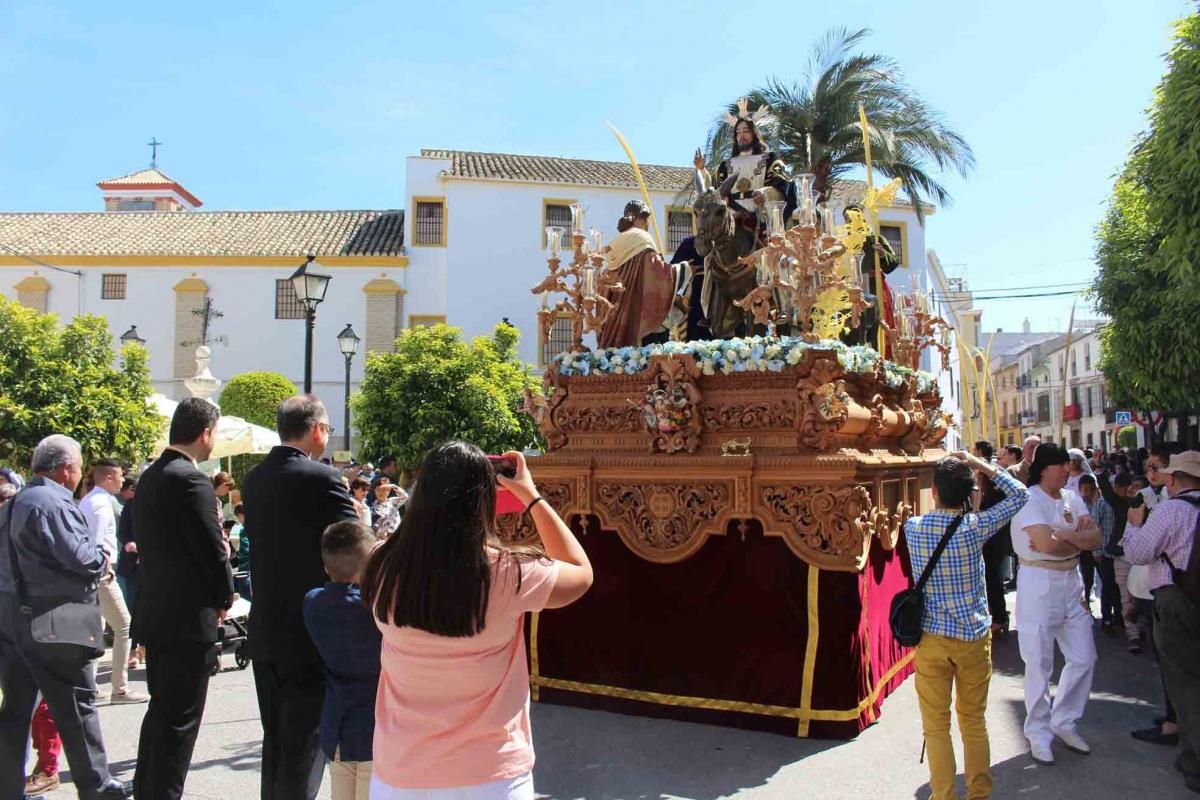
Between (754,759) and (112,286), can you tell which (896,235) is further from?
(754,759)

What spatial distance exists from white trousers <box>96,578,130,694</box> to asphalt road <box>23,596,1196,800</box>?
456mm

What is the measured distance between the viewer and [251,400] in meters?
23.9

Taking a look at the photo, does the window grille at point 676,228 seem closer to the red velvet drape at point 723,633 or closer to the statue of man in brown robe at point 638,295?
the statue of man in brown robe at point 638,295

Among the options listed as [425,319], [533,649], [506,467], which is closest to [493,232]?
[425,319]

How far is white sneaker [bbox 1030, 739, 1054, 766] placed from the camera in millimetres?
4785

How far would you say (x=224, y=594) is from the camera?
149 inches

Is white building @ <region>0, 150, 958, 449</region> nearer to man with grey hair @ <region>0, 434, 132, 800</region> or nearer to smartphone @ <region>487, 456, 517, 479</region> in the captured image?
man with grey hair @ <region>0, 434, 132, 800</region>

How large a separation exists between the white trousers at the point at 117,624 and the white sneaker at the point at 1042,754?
6280 mm

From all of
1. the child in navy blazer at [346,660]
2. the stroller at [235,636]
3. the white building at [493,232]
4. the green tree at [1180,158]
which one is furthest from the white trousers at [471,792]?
the white building at [493,232]

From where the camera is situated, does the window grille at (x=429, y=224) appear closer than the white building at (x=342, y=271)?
No

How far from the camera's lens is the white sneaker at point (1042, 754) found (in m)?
4.79

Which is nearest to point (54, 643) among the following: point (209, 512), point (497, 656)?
point (209, 512)

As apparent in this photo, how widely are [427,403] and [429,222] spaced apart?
1098 centimetres

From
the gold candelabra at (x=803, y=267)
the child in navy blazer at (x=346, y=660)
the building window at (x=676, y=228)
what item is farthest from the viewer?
the building window at (x=676, y=228)
